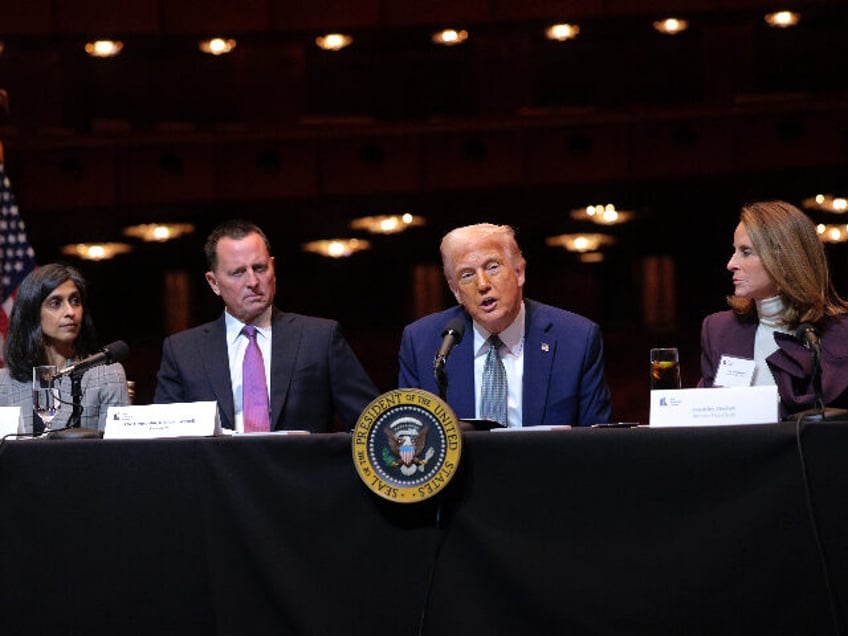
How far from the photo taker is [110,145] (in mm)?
9477

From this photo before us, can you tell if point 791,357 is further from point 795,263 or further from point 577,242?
point 577,242

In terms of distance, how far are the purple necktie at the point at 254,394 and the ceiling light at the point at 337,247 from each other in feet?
19.6

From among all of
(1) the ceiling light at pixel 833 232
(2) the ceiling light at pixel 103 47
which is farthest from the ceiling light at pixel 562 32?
(2) the ceiling light at pixel 103 47

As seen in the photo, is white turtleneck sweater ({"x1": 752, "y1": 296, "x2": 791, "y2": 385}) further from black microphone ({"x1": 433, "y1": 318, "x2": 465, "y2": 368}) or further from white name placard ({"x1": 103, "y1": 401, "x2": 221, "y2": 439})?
white name placard ({"x1": 103, "y1": 401, "x2": 221, "y2": 439})

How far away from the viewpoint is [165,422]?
2746 millimetres

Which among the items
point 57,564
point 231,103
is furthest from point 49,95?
point 57,564

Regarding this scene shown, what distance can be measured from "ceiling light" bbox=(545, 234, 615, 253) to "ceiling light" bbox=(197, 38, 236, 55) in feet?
9.73

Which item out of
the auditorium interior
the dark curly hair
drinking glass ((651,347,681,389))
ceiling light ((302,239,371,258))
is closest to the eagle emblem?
drinking glass ((651,347,681,389))

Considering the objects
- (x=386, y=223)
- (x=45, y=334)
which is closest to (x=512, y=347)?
(x=45, y=334)

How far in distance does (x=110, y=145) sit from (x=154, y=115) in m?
0.44

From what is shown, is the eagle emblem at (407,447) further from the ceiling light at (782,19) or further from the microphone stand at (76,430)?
the ceiling light at (782,19)

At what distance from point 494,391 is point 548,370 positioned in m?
0.17

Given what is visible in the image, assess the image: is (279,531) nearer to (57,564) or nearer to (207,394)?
(57,564)

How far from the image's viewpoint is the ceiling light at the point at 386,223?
9.55 metres
